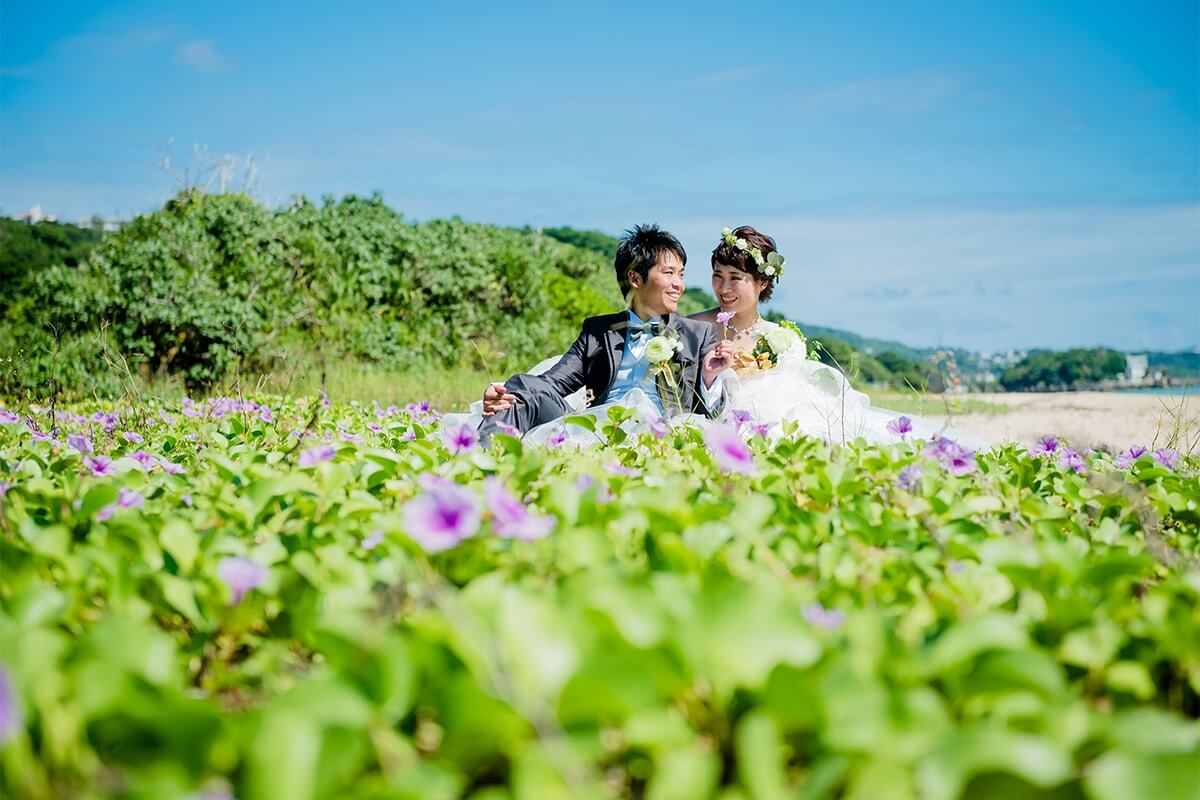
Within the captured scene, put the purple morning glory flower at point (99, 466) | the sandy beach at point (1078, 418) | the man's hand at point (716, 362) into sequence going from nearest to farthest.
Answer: the purple morning glory flower at point (99, 466) < the man's hand at point (716, 362) < the sandy beach at point (1078, 418)

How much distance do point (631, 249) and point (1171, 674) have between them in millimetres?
4323

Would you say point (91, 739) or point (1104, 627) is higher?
point (1104, 627)

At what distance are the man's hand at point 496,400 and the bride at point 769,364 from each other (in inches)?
52.1

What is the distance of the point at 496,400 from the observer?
459 cm

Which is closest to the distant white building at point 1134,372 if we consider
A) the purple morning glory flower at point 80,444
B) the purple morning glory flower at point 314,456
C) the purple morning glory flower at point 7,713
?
the purple morning glory flower at point 314,456

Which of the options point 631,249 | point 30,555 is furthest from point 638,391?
point 30,555

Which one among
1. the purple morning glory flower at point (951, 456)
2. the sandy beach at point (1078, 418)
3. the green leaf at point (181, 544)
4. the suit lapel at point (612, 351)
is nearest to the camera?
the green leaf at point (181, 544)

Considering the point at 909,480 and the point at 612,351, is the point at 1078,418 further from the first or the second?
the point at 909,480

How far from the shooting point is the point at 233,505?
1.74 meters

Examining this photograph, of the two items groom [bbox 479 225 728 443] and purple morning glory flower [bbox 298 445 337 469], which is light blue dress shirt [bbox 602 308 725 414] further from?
purple morning glory flower [bbox 298 445 337 469]

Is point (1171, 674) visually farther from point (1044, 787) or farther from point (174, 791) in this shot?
point (174, 791)

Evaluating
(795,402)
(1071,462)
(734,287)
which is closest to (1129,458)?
(1071,462)

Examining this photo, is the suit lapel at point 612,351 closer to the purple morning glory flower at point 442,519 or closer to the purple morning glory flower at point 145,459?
the purple morning glory flower at point 145,459

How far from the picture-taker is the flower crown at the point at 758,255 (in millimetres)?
5742
